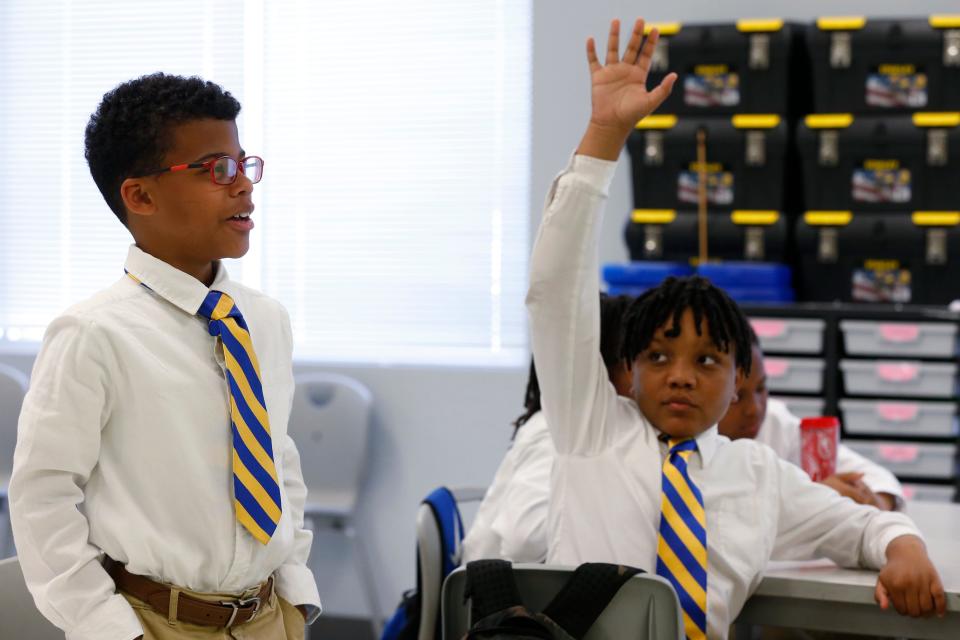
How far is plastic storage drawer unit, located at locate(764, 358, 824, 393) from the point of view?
3.43 meters

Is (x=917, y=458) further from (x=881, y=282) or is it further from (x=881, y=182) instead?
(x=881, y=182)

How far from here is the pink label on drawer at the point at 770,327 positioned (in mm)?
3432

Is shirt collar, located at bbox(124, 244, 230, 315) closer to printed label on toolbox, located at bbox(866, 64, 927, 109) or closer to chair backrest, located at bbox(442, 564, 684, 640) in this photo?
chair backrest, located at bbox(442, 564, 684, 640)

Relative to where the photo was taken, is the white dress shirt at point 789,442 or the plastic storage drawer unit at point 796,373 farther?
the plastic storage drawer unit at point 796,373

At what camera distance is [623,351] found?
1833mm

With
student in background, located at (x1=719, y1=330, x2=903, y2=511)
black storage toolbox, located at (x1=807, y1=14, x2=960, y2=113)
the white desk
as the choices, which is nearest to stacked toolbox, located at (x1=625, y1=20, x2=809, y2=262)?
black storage toolbox, located at (x1=807, y1=14, x2=960, y2=113)

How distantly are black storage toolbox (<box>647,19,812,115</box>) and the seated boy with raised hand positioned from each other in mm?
1869

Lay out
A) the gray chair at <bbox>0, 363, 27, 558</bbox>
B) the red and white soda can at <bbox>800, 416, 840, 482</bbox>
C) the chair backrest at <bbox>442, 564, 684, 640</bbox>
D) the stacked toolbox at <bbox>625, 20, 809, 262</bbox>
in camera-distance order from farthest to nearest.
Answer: the gray chair at <bbox>0, 363, 27, 558</bbox>
the stacked toolbox at <bbox>625, 20, 809, 262</bbox>
the red and white soda can at <bbox>800, 416, 840, 482</bbox>
the chair backrest at <bbox>442, 564, 684, 640</bbox>

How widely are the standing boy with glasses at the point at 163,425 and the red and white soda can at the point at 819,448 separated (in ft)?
3.76

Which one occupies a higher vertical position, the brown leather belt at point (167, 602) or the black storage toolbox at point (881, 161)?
the black storage toolbox at point (881, 161)

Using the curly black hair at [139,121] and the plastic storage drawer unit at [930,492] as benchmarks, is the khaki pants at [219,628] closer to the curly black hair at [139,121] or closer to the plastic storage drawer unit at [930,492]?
the curly black hair at [139,121]

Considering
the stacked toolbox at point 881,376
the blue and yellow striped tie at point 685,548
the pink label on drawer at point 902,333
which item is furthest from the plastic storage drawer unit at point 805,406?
the blue and yellow striped tie at point 685,548

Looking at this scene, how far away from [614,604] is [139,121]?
0.83m

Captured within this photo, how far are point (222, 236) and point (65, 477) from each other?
Answer: 34cm
